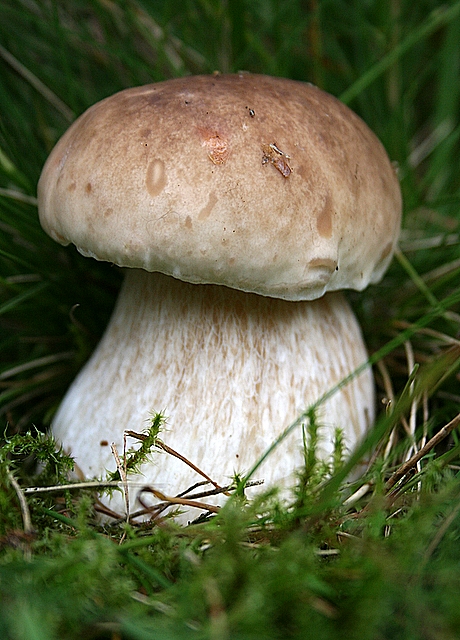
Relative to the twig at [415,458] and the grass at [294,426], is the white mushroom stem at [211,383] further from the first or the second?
the twig at [415,458]

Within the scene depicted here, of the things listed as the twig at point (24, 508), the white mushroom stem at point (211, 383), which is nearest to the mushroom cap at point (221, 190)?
the white mushroom stem at point (211, 383)

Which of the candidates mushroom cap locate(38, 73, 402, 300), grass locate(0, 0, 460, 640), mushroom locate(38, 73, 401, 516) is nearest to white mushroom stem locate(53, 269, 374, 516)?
mushroom locate(38, 73, 401, 516)

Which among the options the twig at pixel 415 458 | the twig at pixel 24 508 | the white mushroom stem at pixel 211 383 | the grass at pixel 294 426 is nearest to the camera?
the grass at pixel 294 426

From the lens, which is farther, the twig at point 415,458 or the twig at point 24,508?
the twig at point 415,458

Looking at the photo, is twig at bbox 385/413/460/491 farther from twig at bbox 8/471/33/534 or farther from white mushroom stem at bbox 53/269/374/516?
twig at bbox 8/471/33/534

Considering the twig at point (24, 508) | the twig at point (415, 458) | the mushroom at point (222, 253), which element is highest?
the mushroom at point (222, 253)

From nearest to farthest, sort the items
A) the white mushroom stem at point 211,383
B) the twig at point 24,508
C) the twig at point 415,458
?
the twig at point 24,508, the twig at point 415,458, the white mushroom stem at point 211,383

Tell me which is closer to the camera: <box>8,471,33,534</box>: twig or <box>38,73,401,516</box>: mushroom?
<box>8,471,33,534</box>: twig

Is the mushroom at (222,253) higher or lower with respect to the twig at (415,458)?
higher
